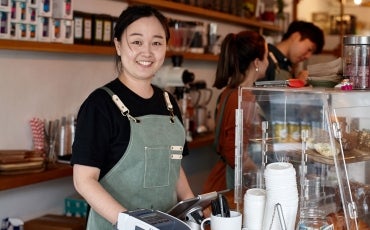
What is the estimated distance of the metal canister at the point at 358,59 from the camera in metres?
1.81

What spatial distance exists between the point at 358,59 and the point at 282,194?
55 centimetres

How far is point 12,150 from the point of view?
274 centimetres

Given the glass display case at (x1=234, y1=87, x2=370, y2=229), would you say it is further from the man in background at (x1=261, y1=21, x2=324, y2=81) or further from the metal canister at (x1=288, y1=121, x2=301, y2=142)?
the man in background at (x1=261, y1=21, x2=324, y2=81)

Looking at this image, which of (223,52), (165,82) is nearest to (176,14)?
(165,82)

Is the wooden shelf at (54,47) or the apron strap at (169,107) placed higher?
the wooden shelf at (54,47)

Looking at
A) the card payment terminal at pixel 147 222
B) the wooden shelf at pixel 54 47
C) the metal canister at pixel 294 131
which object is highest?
the wooden shelf at pixel 54 47

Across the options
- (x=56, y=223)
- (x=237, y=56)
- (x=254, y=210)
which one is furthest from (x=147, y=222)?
(x=237, y=56)

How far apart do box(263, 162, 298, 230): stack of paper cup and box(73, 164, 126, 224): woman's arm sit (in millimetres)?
446

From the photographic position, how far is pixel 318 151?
1.81m

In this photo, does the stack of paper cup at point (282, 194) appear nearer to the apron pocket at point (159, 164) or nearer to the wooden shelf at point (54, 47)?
the apron pocket at point (159, 164)

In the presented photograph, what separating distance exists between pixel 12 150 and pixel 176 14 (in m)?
1.89

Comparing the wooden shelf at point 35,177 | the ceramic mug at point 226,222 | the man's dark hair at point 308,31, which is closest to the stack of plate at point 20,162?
the wooden shelf at point 35,177

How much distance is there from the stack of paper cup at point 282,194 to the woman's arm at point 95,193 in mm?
446

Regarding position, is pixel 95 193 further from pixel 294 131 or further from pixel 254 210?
pixel 294 131
